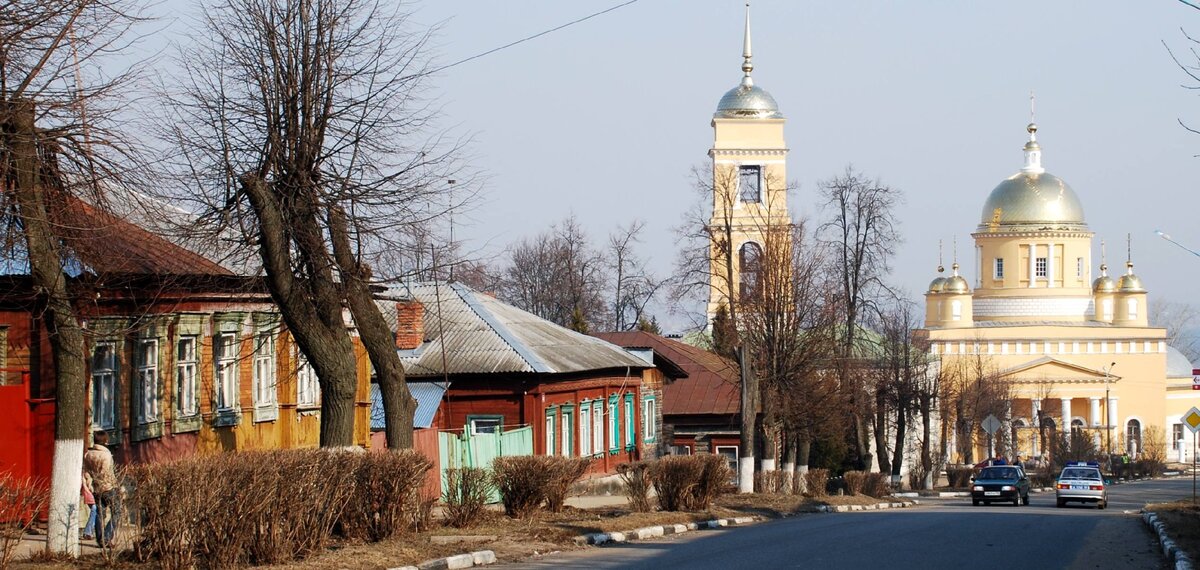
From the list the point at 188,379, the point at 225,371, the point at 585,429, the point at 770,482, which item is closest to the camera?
the point at 188,379

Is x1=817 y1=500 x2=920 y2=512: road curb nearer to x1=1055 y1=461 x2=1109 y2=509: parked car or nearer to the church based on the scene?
x1=1055 y1=461 x2=1109 y2=509: parked car

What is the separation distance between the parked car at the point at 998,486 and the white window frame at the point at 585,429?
10556mm

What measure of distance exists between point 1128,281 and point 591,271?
4227 centimetres

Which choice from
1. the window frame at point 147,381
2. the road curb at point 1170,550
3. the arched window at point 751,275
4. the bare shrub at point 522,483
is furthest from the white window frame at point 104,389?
the arched window at point 751,275

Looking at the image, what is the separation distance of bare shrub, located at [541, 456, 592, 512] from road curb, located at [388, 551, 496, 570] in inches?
171

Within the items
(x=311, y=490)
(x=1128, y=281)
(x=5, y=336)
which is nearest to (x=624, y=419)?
(x=5, y=336)

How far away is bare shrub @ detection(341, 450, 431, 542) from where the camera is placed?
53.5ft

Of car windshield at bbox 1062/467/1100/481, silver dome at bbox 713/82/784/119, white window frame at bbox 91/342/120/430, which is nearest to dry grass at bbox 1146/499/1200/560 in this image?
car windshield at bbox 1062/467/1100/481

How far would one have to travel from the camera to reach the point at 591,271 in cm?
7812

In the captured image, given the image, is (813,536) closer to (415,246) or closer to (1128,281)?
(415,246)

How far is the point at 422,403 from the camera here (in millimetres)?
33656

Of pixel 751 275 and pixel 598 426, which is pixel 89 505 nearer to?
pixel 598 426

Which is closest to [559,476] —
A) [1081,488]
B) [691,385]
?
[1081,488]

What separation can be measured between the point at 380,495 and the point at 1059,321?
287 ft
